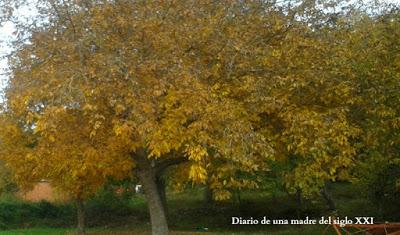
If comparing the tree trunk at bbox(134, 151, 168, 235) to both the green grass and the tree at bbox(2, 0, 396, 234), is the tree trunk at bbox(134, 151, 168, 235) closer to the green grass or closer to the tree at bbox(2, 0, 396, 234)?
the tree at bbox(2, 0, 396, 234)

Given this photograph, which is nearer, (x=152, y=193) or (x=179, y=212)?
(x=152, y=193)

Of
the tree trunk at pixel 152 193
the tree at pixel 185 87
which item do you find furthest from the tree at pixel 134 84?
the tree trunk at pixel 152 193

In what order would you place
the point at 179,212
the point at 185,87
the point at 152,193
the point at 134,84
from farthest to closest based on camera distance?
the point at 179,212 < the point at 152,193 < the point at 185,87 < the point at 134,84

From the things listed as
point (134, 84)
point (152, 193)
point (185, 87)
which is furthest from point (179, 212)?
point (134, 84)

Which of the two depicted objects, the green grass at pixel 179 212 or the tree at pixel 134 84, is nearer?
the tree at pixel 134 84

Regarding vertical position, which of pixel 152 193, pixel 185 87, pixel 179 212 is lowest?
pixel 179 212

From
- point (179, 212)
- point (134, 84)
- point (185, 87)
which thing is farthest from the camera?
point (179, 212)

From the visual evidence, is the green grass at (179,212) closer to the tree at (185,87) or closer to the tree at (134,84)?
the tree at (185,87)

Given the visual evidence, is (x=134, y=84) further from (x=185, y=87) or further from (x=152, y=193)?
(x=152, y=193)

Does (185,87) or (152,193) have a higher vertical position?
(185,87)

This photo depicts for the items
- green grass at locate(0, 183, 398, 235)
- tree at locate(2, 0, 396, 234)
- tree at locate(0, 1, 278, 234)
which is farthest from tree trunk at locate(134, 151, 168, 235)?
green grass at locate(0, 183, 398, 235)

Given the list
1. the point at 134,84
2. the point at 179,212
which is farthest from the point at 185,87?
the point at 179,212

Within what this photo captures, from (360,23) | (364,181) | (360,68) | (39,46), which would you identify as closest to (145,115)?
(39,46)

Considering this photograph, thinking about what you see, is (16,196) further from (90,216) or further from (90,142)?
(90,142)
